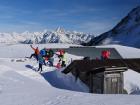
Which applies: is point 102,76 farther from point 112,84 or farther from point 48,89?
point 48,89

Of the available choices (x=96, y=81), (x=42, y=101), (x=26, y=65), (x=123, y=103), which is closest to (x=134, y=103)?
(x=123, y=103)

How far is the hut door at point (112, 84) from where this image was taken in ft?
86.1

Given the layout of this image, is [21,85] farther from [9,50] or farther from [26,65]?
[9,50]

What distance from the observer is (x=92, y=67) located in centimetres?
2727

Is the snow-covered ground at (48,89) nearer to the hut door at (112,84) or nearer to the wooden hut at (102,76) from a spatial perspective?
the wooden hut at (102,76)

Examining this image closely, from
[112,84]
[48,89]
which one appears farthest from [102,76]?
[48,89]

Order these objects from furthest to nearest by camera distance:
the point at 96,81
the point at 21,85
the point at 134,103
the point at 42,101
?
the point at 96,81
the point at 21,85
the point at 42,101
the point at 134,103

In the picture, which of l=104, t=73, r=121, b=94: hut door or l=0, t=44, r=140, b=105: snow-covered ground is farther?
l=104, t=73, r=121, b=94: hut door

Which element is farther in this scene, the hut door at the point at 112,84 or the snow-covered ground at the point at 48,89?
the hut door at the point at 112,84

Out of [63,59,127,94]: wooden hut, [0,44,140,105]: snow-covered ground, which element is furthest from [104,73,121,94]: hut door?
[0,44,140,105]: snow-covered ground

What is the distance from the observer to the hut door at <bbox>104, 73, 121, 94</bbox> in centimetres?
2623

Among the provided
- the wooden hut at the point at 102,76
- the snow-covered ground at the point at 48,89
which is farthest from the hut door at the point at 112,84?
the snow-covered ground at the point at 48,89

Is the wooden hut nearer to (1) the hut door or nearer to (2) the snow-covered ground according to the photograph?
(1) the hut door

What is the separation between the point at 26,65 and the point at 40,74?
127 inches
